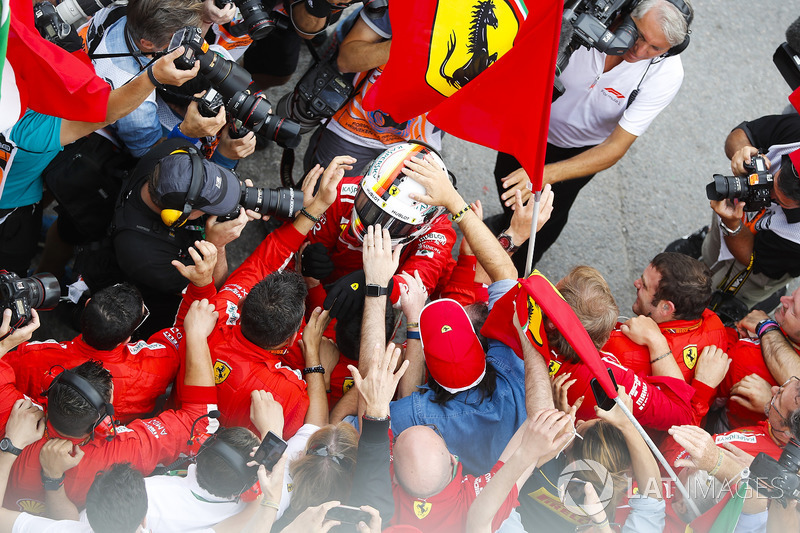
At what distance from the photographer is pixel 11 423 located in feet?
8.81

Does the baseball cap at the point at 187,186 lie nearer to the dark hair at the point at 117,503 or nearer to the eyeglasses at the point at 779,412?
the dark hair at the point at 117,503

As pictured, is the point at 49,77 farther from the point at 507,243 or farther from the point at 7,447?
the point at 507,243

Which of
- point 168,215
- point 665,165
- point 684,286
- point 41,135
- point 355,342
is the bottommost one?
point 665,165

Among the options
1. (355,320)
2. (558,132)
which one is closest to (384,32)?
(558,132)

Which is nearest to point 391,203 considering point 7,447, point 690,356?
point 690,356

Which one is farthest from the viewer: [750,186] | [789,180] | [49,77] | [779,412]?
[750,186]

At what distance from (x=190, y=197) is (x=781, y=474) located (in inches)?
105

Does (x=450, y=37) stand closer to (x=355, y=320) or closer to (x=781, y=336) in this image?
(x=355, y=320)

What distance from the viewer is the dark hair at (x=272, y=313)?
3.03 meters

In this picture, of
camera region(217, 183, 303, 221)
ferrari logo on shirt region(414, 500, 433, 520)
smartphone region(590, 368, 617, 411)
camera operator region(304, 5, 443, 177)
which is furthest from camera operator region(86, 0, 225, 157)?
smartphone region(590, 368, 617, 411)

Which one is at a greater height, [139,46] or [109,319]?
[139,46]

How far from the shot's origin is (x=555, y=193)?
4672 mm

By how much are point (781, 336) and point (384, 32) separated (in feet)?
8.70

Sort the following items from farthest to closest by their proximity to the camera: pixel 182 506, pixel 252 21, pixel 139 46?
1. pixel 252 21
2. pixel 139 46
3. pixel 182 506
